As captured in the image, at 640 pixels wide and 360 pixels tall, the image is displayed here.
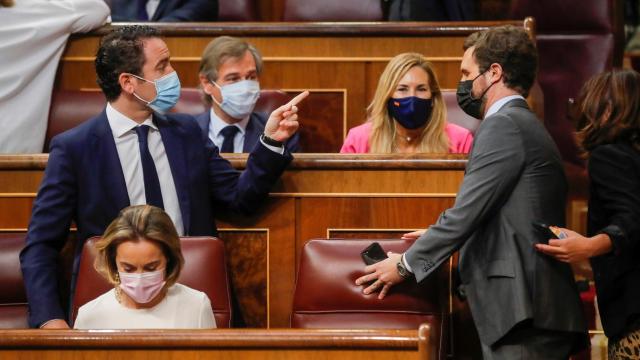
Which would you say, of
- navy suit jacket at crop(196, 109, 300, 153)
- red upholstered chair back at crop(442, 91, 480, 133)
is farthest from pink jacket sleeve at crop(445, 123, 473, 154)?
navy suit jacket at crop(196, 109, 300, 153)

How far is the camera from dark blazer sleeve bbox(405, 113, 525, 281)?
159 centimetres

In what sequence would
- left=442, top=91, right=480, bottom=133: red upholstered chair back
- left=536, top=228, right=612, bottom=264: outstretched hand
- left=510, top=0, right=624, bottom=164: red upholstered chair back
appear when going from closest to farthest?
1. left=536, top=228, right=612, bottom=264: outstretched hand
2. left=442, top=91, right=480, bottom=133: red upholstered chair back
3. left=510, top=0, right=624, bottom=164: red upholstered chair back

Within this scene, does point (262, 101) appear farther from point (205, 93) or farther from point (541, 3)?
point (541, 3)

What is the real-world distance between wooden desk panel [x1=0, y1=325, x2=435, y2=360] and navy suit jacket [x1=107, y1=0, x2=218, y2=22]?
1.81m

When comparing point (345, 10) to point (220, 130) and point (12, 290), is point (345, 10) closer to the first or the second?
point (220, 130)

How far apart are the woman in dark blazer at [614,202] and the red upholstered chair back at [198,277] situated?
54cm

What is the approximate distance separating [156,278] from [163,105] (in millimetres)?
446

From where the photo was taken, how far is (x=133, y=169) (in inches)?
73.5

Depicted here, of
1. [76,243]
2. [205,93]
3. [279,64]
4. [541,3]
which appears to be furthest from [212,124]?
[541,3]

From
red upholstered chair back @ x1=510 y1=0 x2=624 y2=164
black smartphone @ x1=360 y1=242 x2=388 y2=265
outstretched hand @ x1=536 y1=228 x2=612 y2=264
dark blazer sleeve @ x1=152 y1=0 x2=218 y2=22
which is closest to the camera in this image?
outstretched hand @ x1=536 y1=228 x2=612 y2=264

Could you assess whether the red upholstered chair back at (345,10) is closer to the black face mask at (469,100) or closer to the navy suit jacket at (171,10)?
the navy suit jacket at (171,10)

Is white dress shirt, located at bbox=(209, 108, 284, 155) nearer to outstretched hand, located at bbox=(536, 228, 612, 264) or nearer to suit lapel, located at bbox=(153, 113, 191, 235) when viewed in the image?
suit lapel, located at bbox=(153, 113, 191, 235)

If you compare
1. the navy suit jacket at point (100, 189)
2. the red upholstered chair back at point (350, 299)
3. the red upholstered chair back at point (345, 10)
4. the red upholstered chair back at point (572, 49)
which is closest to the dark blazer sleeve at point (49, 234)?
the navy suit jacket at point (100, 189)

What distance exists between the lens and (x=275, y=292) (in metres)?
1.92
